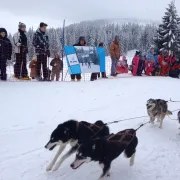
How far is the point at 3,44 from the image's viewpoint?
8.40m

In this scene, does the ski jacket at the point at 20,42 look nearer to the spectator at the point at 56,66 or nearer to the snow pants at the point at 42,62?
the snow pants at the point at 42,62

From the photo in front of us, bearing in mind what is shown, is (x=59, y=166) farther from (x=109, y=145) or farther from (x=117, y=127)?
(x=117, y=127)

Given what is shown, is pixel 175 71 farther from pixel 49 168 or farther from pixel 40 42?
pixel 49 168

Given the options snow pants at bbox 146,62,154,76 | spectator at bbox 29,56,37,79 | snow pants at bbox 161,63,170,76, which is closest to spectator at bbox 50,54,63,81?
spectator at bbox 29,56,37,79

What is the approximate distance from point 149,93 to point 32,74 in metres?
4.26

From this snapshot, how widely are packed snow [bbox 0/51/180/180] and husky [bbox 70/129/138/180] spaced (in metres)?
0.48

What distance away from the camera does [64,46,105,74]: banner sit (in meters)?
10.4

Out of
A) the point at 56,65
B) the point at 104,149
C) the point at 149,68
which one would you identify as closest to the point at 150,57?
the point at 149,68

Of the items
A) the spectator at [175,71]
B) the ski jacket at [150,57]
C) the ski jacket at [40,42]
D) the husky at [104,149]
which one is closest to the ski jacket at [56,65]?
the ski jacket at [40,42]

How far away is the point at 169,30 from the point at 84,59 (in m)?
20.8

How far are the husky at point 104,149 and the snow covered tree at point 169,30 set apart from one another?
2667 cm

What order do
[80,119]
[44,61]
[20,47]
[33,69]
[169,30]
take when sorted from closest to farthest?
1. [80,119]
2. [20,47]
3. [44,61]
4. [33,69]
5. [169,30]

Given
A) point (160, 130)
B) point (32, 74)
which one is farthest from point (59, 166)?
point (32, 74)

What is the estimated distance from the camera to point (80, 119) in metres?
6.62
